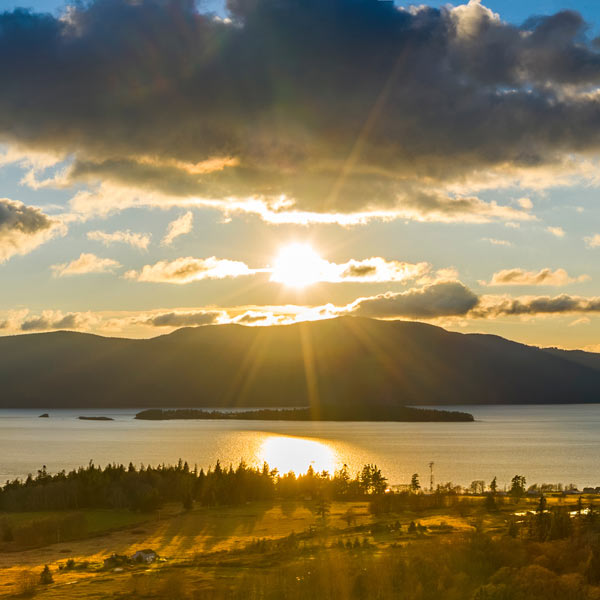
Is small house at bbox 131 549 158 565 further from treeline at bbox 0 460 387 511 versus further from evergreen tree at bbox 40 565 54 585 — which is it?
treeline at bbox 0 460 387 511

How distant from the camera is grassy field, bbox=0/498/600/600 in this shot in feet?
202

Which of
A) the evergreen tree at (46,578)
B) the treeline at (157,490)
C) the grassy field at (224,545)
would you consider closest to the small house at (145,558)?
the grassy field at (224,545)

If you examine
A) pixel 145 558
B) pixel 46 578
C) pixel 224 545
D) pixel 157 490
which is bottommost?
pixel 157 490

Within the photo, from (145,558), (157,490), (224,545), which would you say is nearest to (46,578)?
(145,558)

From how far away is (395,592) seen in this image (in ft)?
175

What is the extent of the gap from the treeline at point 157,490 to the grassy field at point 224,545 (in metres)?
4.77

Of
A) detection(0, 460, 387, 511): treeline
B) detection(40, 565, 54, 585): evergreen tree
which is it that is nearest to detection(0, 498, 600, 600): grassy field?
detection(40, 565, 54, 585): evergreen tree

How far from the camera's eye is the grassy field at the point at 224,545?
2420 inches

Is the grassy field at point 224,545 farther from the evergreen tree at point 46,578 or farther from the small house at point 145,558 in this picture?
the small house at point 145,558

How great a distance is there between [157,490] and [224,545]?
174ft

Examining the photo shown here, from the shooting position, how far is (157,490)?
473 feet

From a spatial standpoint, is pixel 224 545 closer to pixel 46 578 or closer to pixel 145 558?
pixel 145 558

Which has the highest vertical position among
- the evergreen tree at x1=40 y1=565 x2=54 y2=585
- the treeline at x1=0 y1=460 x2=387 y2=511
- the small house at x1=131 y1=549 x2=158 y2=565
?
the evergreen tree at x1=40 y1=565 x2=54 y2=585

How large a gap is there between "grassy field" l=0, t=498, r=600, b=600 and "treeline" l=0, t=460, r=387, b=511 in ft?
15.6
